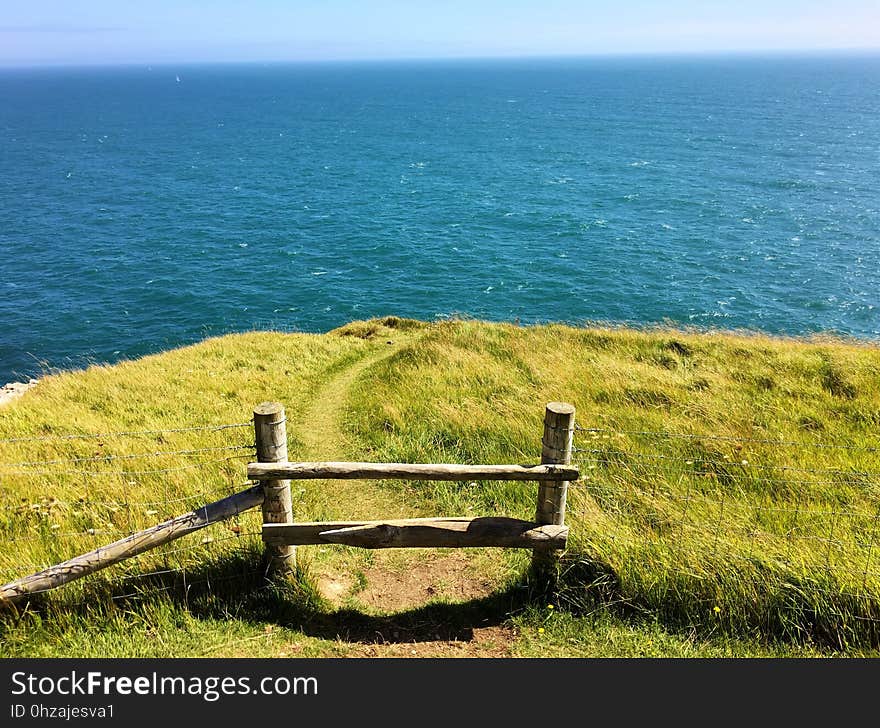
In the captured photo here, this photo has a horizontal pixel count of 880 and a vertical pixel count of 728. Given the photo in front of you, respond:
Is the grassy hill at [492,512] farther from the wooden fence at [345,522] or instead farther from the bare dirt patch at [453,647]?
the wooden fence at [345,522]

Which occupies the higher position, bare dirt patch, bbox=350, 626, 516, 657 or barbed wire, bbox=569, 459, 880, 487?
barbed wire, bbox=569, 459, 880, 487

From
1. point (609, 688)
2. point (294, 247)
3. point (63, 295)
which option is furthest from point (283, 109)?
point (609, 688)

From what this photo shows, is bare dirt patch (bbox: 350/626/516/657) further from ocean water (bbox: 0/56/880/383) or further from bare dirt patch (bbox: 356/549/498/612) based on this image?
ocean water (bbox: 0/56/880/383)

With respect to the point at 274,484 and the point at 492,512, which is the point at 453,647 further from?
the point at 492,512

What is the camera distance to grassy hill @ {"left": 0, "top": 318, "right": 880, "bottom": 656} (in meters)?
7.04

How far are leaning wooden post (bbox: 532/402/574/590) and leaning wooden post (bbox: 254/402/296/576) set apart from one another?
297 cm

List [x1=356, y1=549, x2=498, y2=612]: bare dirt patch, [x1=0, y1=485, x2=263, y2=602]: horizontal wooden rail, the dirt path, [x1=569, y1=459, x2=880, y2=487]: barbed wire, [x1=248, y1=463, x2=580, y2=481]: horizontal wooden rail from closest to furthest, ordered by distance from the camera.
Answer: [x1=0, y1=485, x2=263, y2=602]: horizontal wooden rail
[x1=248, y1=463, x2=580, y2=481]: horizontal wooden rail
the dirt path
[x1=356, y1=549, x2=498, y2=612]: bare dirt patch
[x1=569, y1=459, x2=880, y2=487]: barbed wire

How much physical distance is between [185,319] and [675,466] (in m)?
36.3

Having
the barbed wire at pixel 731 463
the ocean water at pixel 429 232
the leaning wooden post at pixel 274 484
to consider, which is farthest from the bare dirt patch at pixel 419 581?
the ocean water at pixel 429 232

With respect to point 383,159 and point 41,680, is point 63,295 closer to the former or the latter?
point 41,680

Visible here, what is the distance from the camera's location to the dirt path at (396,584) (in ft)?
23.5

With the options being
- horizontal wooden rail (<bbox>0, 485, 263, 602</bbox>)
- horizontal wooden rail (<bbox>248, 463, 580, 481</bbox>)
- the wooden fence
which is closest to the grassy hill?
horizontal wooden rail (<bbox>0, 485, 263, 602</bbox>)

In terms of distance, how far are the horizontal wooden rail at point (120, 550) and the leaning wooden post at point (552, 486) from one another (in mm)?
3435

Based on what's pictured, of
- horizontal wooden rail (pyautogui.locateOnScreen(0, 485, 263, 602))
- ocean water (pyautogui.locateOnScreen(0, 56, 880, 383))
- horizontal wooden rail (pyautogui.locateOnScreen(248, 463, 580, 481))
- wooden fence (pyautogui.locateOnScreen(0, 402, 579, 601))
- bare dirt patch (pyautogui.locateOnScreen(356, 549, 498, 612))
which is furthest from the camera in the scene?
ocean water (pyautogui.locateOnScreen(0, 56, 880, 383))
